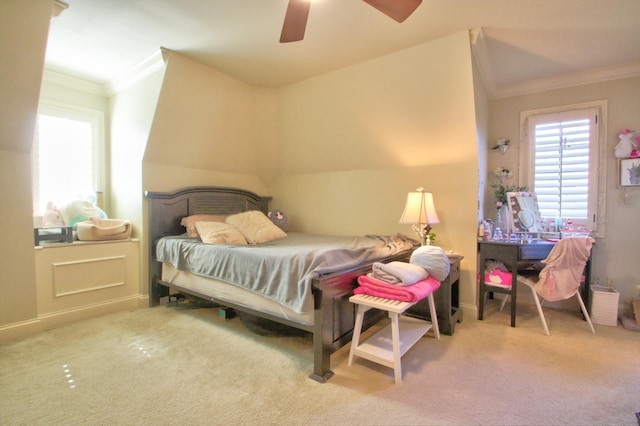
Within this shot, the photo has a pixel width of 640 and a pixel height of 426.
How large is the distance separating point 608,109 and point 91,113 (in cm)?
598

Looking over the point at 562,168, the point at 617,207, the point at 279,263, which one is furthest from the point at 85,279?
the point at 617,207

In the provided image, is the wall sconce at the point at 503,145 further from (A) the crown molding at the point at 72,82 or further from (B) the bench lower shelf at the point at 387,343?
(A) the crown molding at the point at 72,82

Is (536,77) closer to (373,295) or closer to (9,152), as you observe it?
(373,295)

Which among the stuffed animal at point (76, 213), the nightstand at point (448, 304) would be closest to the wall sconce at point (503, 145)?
the nightstand at point (448, 304)

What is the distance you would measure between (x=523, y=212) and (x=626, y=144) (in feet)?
4.19

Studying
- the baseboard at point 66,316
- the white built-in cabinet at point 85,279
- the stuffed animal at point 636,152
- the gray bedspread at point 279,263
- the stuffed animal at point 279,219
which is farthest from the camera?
the stuffed animal at point 279,219

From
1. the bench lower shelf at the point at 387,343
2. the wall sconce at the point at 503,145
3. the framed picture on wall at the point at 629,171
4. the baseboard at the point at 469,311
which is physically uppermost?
the wall sconce at the point at 503,145

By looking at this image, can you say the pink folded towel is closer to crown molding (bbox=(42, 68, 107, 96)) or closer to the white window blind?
the white window blind

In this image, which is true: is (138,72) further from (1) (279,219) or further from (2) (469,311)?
(2) (469,311)

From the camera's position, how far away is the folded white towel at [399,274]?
193 cm

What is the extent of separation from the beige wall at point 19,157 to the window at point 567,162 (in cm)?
473

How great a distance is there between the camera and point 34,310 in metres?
2.57

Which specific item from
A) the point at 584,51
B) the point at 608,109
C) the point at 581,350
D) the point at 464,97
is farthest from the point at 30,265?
the point at 608,109

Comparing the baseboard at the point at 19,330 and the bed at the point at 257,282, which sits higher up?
the bed at the point at 257,282
